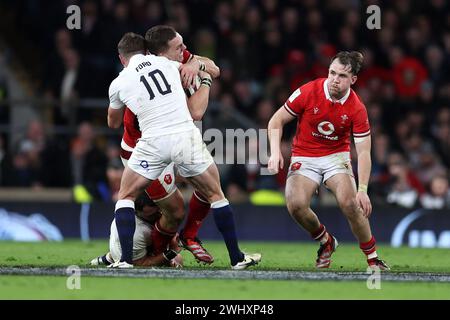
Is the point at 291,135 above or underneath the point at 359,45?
underneath

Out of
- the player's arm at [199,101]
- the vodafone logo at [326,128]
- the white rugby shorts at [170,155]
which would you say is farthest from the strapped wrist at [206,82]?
the vodafone logo at [326,128]

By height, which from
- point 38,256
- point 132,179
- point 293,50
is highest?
point 293,50

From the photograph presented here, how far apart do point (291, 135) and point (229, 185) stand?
1489 mm

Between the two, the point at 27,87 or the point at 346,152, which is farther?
the point at 27,87

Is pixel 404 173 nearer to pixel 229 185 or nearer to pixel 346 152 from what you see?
pixel 229 185

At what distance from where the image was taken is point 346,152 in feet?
35.1

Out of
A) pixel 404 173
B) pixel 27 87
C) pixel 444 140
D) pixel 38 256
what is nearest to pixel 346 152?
pixel 38 256

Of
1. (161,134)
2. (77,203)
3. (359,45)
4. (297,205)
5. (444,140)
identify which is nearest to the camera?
(161,134)

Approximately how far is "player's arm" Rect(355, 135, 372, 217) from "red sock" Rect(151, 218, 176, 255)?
5.54 ft

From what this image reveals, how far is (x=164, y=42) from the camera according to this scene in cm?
990

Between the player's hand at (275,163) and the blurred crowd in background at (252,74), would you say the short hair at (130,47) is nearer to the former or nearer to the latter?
the player's hand at (275,163)

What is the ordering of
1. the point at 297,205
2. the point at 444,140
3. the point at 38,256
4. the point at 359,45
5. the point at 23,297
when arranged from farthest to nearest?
the point at 359,45
the point at 444,140
the point at 38,256
the point at 297,205
the point at 23,297

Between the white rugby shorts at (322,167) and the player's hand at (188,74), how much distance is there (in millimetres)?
1362

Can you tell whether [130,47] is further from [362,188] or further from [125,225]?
[362,188]
